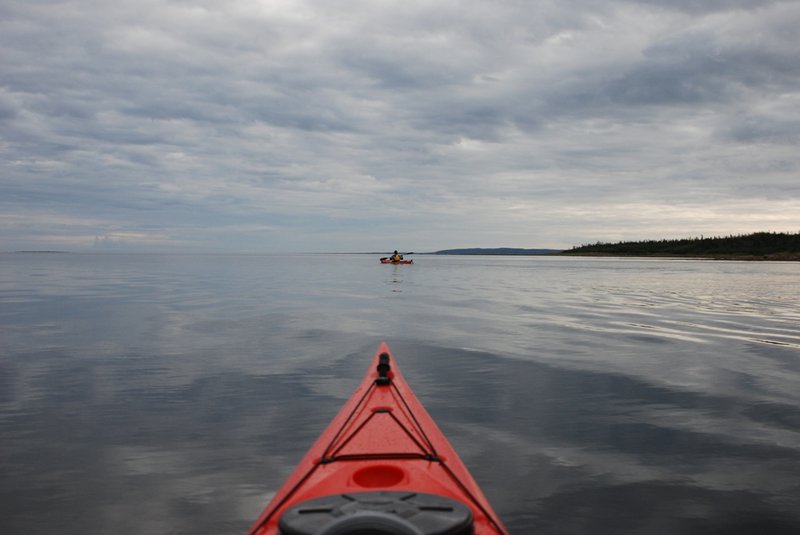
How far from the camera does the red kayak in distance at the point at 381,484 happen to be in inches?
136

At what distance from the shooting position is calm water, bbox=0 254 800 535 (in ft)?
19.7

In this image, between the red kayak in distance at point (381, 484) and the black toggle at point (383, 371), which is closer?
the red kayak in distance at point (381, 484)

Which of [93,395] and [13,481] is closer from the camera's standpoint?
[13,481]

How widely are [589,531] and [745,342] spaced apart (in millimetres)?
13403

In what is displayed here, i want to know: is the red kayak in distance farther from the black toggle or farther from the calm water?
the calm water

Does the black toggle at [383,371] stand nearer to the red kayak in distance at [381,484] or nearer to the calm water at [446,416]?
the red kayak in distance at [381,484]

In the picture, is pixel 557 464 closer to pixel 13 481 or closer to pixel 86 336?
pixel 13 481

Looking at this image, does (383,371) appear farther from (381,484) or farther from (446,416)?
(446,416)

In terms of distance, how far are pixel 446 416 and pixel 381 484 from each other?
191 inches

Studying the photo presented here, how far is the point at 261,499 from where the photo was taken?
6.27 metres

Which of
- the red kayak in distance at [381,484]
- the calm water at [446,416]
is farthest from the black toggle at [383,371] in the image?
the calm water at [446,416]

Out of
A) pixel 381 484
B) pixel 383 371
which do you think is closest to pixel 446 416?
pixel 383 371

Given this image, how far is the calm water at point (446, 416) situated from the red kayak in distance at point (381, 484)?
1.48 m

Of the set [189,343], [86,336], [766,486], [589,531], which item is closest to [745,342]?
[766,486]
